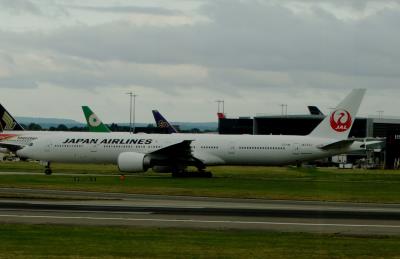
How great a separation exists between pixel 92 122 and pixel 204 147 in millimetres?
42977

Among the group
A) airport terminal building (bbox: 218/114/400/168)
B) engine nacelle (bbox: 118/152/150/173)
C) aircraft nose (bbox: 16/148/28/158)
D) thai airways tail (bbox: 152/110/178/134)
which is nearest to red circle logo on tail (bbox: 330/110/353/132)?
engine nacelle (bbox: 118/152/150/173)

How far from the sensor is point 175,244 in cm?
1920

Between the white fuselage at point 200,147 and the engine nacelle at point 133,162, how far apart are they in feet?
13.2

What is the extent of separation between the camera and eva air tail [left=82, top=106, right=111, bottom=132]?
10006cm

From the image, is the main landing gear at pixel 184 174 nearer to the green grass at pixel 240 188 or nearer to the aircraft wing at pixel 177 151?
the aircraft wing at pixel 177 151

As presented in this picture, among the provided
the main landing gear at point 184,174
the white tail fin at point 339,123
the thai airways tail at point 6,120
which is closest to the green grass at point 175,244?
the main landing gear at point 184,174

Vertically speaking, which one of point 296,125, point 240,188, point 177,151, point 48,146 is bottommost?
point 240,188

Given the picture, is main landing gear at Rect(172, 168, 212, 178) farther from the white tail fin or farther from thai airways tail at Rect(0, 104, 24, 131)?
thai airways tail at Rect(0, 104, 24, 131)

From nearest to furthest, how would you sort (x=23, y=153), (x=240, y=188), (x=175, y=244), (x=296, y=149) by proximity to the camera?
1. (x=175, y=244)
2. (x=240, y=188)
3. (x=296, y=149)
4. (x=23, y=153)

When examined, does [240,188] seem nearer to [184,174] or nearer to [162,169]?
[184,174]

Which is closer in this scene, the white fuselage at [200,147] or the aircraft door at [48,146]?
the white fuselage at [200,147]

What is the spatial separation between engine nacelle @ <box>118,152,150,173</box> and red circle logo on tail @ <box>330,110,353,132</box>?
1475 centimetres

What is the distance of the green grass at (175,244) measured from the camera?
1762 cm

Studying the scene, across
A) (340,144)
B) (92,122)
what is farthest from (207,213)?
(92,122)
